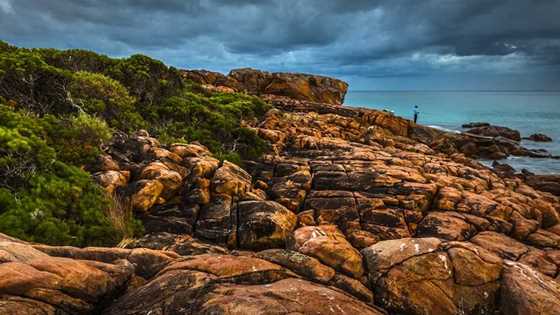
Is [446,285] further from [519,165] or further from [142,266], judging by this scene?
[519,165]

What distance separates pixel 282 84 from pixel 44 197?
4553 cm

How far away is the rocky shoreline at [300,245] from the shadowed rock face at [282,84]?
32236 mm

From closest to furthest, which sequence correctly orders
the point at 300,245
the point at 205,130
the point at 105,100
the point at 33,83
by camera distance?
the point at 300,245
the point at 33,83
the point at 105,100
the point at 205,130

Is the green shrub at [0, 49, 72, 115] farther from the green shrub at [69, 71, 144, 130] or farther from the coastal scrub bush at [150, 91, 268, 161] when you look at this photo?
the coastal scrub bush at [150, 91, 268, 161]

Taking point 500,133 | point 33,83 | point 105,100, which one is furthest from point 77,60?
point 500,133

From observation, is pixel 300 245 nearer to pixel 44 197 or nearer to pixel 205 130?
pixel 44 197

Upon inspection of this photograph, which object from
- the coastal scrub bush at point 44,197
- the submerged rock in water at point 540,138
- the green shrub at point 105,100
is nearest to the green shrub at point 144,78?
the green shrub at point 105,100

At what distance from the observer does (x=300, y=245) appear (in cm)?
733

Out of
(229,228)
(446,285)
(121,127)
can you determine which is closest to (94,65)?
(121,127)

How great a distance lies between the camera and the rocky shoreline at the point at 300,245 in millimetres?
4754

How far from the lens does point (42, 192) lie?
802 cm

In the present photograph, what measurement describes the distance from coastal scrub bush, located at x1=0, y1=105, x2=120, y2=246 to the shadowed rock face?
130 feet

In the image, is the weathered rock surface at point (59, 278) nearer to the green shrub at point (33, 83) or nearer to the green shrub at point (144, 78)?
the green shrub at point (33, 83)

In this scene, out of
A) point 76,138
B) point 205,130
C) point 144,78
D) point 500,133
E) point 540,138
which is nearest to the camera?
point 76,138
